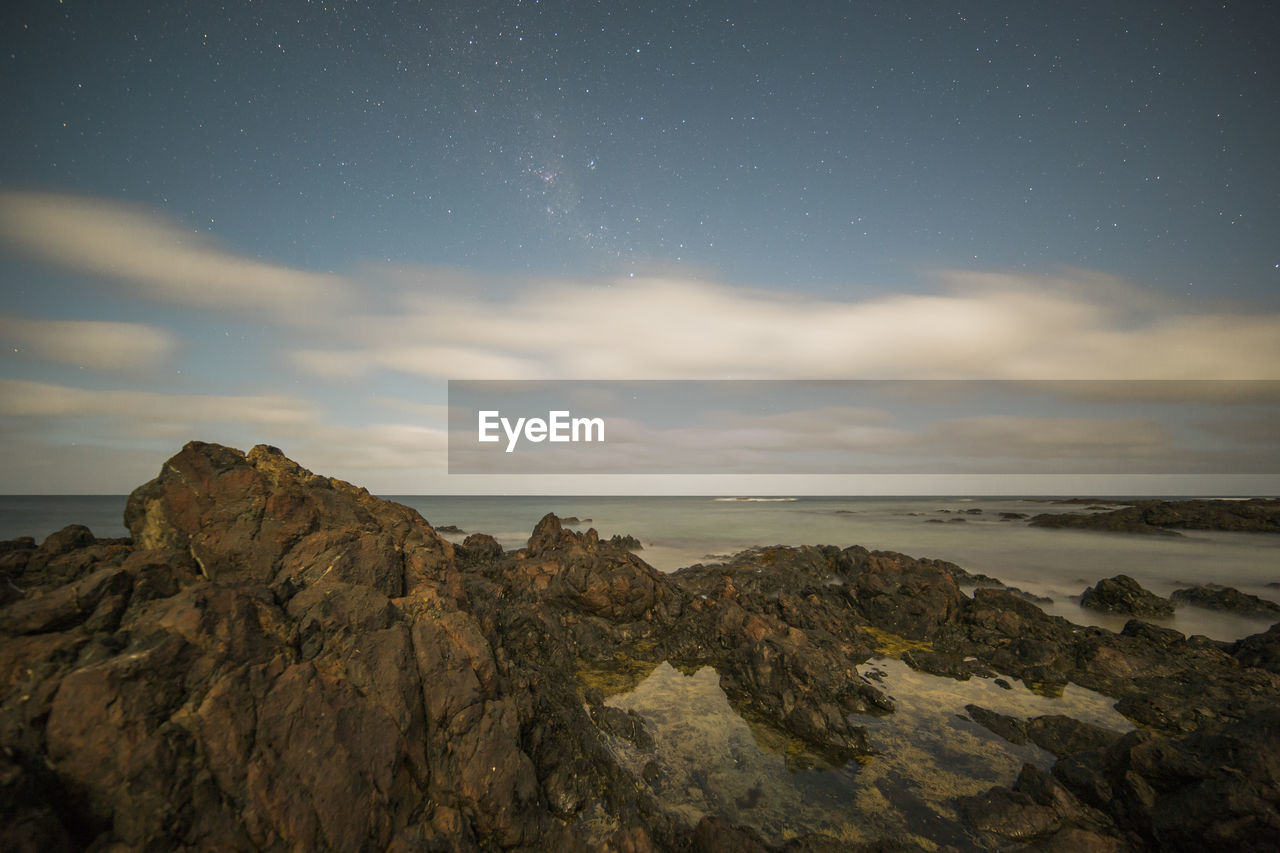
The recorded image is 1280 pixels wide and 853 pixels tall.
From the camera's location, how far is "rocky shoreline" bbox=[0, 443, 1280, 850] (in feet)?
12.9

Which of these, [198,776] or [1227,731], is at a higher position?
[198,776]

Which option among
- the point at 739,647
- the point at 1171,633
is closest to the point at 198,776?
the point at 739,647

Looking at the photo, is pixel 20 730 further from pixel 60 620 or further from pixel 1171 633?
pixel 1171 633

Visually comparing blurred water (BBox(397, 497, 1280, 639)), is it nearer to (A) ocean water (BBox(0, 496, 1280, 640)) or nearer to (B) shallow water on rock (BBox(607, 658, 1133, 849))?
(A) ocean water (BBox(0, 496, 1280, 640))

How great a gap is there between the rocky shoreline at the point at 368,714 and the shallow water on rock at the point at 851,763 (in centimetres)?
31

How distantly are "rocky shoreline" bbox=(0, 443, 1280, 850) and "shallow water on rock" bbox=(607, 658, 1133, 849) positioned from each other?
31 cm

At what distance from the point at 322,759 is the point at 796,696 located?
7.70 metres

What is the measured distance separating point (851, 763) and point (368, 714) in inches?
280

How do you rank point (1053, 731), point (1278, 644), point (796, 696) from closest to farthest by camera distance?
point (1053, 731) < point (796, 696) < point (1278, 644)

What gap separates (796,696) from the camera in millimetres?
9148

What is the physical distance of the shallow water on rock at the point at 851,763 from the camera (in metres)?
6.50

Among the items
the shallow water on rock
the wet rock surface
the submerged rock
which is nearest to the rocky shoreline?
the shallow water on rock

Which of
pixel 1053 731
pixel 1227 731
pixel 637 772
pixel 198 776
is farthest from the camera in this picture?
pixel 1053 731

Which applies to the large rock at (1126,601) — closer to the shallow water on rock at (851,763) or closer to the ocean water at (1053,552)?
the ocean water at (1053,552)
